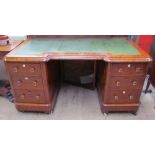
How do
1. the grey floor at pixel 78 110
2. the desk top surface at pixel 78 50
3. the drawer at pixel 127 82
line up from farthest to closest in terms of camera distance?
the grey floor at pixel 78 110, the drawer at pixel 127 82, the desk top surface at pixel 78 50

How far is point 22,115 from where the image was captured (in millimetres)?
1631

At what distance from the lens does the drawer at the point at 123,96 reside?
1.49m

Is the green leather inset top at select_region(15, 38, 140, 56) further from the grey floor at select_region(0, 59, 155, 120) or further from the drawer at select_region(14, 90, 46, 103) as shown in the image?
the grey floor at select_region(0, 59, 155, 120)

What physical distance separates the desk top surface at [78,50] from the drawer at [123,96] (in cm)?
38

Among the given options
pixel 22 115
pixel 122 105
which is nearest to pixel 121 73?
pixel 122 105

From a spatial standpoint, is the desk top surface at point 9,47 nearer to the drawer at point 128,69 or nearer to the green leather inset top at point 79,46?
the green leather inset top at point 79,46

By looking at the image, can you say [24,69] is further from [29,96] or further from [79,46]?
[79,46]

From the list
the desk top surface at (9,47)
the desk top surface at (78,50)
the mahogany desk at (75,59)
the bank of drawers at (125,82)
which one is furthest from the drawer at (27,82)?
the bank of drawers at (125,82)

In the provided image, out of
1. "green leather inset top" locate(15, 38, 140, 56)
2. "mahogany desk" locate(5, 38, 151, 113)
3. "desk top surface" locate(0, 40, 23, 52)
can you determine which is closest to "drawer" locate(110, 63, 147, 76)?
"mahogany desk" locate(5, 38, 151, 113)

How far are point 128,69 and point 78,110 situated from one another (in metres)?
0.76

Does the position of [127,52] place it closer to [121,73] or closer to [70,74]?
[121,73]

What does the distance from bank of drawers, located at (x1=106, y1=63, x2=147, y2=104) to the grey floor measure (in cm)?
22

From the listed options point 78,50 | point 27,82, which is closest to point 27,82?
point 27,82

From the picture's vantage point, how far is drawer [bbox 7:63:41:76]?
4.37 feet
